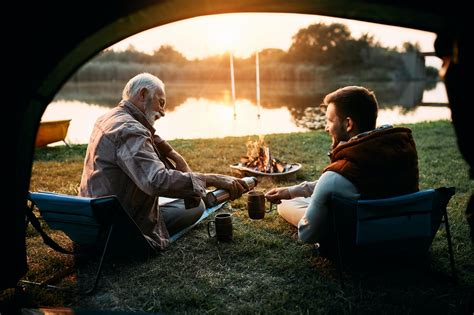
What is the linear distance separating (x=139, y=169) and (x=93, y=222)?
547 mm

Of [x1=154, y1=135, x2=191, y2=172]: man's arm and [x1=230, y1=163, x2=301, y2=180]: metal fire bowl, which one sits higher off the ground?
[x1=154, y1=135, x2=191, y2=172]: man's arm

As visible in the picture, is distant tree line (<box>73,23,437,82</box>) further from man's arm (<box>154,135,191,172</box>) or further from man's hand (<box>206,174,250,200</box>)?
man's hand (<box>206,174,250,200</box>)

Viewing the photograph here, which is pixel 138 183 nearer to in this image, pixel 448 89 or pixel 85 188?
Result: pixel 85 188

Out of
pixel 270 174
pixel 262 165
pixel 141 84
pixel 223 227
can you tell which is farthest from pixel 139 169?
pixel 262 165

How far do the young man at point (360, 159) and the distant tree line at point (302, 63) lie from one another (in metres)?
36.5

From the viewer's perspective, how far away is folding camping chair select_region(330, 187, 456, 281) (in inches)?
113

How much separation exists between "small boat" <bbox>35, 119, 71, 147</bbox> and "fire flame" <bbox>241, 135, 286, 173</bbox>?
529 centimetres

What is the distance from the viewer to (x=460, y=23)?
84.9 inches

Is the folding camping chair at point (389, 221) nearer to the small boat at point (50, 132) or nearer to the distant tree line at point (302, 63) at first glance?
the small boat at point (50, 132)

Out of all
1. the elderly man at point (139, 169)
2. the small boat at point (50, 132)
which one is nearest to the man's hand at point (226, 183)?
the elderly man at point (139, 169)

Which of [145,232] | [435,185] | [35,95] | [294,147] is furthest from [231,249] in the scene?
[294,147]

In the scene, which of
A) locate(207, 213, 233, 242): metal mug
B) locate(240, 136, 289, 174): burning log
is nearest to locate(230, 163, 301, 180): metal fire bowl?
locate(240, 136, 289, 174): burning log

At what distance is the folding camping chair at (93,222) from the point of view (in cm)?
309

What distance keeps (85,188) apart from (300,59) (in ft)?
197
